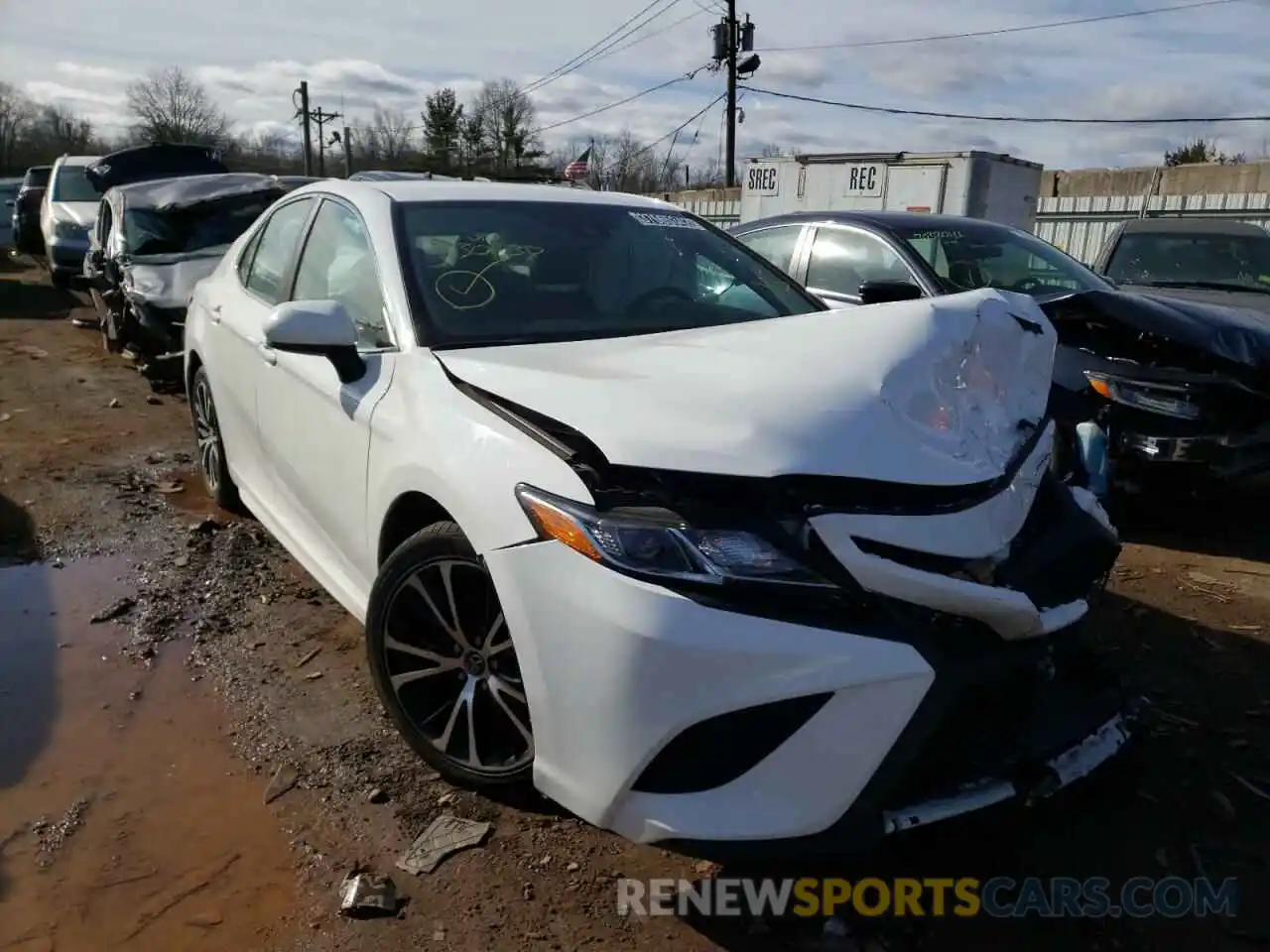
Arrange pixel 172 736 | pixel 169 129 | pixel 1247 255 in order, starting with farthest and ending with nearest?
pixel 169 129 → pixel 1247 255 → pixel 172 736

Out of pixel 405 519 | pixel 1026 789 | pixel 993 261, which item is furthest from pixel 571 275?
pixel 993 261

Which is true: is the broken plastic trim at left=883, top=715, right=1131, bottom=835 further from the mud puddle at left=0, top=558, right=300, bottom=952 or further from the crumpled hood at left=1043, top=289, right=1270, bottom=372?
the crumpled hood at left=1043, top=289, right=1270, bottom=372

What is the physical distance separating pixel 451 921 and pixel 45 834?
1.18m

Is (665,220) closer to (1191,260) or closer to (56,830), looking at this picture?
(56,830)

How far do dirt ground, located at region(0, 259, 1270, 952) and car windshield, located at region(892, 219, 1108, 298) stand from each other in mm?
2081

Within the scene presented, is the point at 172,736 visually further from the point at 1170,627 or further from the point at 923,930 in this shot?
the point at 1170,627

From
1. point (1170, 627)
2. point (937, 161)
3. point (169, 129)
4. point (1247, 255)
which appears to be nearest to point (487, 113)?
point (169, 129)

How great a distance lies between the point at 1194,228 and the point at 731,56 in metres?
21.4

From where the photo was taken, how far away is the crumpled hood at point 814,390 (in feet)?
6.92

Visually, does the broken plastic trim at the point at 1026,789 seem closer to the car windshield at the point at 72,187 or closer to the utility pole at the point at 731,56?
the car windshield at the point at 72,187

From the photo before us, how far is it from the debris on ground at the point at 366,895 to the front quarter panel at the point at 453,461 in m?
0.87

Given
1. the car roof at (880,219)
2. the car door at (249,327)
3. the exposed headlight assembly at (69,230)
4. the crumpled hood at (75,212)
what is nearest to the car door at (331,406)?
the car door at (249,327)

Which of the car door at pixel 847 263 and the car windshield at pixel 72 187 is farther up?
the car windshield at pixel 72 187

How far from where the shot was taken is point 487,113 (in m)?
42.0
